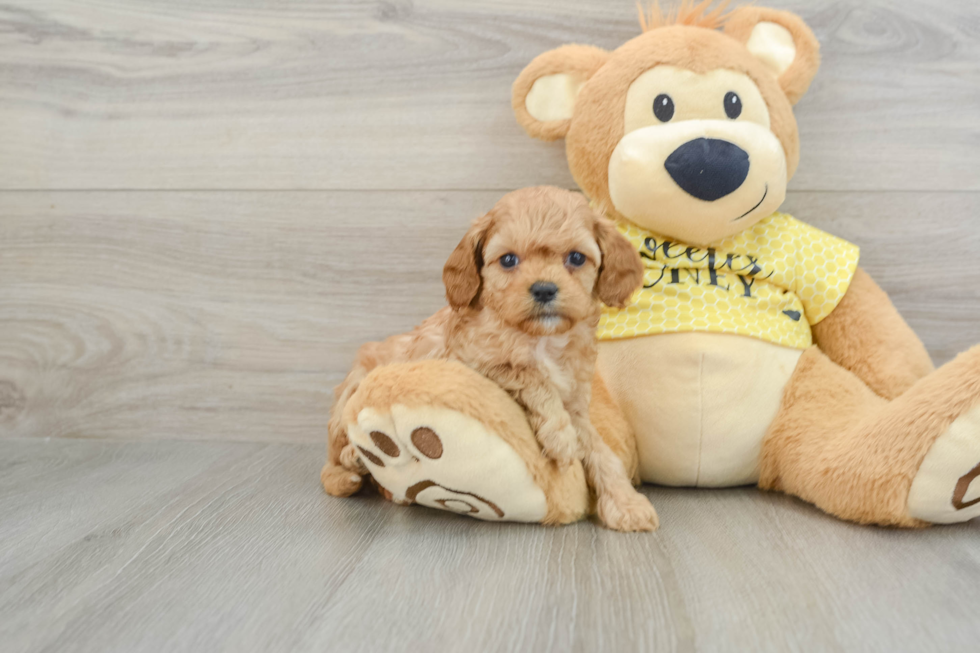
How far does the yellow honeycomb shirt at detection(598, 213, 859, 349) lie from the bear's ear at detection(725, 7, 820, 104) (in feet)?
0.90

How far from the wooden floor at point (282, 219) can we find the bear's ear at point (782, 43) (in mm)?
182

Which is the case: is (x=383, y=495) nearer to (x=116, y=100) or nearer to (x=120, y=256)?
(x=120, y=256)

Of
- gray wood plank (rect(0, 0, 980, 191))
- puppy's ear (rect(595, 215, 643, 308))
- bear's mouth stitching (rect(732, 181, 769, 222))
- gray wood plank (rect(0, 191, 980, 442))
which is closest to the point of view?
puppy's ear (rect(595, 215, 643, 308))

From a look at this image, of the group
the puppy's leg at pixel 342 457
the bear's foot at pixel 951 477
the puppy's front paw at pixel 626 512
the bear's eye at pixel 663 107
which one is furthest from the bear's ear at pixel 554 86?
the bear's foot at pixel 951 477

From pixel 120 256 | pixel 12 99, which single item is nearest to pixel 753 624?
pixel 120 256

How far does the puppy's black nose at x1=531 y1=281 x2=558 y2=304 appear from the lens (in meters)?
0.97

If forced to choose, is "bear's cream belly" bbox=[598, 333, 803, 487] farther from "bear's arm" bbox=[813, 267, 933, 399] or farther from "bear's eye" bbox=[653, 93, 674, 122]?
"bear's eye" bbox=[653, 93, 674, 122]

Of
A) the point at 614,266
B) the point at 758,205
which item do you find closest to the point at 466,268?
the point at 614,266

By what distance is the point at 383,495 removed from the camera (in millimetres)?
1314

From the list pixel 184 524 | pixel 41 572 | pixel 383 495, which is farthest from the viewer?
pixel 383 495

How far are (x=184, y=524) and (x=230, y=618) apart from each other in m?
0.39

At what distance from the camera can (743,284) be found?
50.9 inches

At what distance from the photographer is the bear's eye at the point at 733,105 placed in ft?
4.00

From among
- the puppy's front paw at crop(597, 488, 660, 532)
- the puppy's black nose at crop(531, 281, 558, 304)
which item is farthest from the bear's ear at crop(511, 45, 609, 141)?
the puppy's front paw at crop(597, 488, 660, 532)
